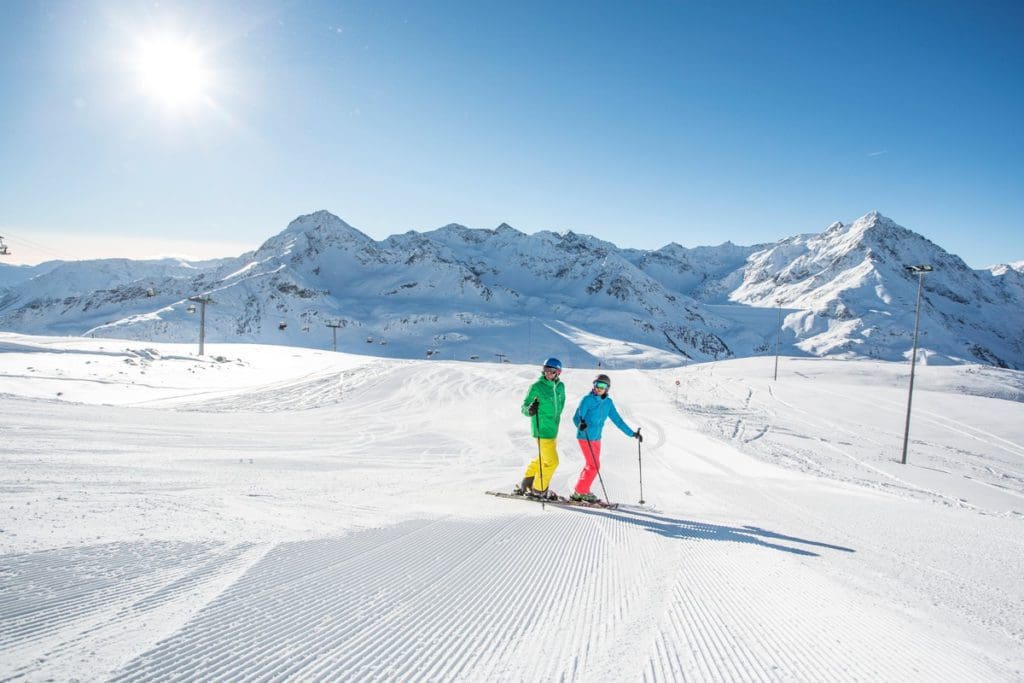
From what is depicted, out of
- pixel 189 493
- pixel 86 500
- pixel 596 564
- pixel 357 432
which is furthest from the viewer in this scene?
pixel 357 432

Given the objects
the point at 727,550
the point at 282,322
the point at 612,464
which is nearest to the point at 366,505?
the point at 727,550

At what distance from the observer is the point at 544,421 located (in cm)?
710

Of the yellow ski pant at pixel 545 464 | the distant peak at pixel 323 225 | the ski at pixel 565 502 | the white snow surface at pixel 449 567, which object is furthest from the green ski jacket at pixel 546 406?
the distant peak at pixel 323 225

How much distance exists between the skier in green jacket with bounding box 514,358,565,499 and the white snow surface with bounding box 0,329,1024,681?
0.58m

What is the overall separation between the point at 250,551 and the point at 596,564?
2.73 meters

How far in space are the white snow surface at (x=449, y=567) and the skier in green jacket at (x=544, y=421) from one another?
577 mm

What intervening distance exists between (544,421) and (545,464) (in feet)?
2.19

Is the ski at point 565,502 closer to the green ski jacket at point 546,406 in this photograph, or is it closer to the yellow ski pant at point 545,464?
the yellow ski pant at point 545,464

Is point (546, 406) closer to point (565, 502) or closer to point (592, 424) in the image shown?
point (592, 424)

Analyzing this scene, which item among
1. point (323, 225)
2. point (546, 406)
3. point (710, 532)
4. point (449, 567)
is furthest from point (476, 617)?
point (323, 225)

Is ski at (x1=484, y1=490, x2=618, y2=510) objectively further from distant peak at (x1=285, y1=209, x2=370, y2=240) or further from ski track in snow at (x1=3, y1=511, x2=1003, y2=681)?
distant peak at (x1=285, y1=209, x2=370, y2=240)

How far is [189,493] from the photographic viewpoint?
209 inches

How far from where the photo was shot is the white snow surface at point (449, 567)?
7.83ft

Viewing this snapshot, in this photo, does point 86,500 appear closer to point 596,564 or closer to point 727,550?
point 596,564
